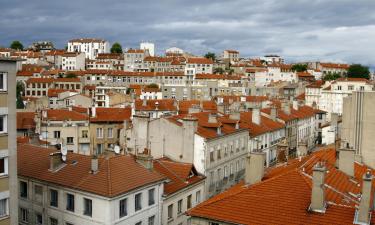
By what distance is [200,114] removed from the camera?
166 ft

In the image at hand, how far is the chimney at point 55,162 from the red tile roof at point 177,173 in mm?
7928

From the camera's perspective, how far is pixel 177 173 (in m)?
38.1

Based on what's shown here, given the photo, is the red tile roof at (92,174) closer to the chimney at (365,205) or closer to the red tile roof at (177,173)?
the red tile roof at (177,173)

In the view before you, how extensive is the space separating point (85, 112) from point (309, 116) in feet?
128

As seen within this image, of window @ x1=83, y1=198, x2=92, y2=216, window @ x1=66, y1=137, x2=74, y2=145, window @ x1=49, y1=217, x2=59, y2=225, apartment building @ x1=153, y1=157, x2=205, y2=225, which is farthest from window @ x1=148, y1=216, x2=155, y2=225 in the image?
window @ x1=66, y1=137, x2=74, y2=145

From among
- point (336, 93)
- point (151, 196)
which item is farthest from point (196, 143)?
point (336, 93)

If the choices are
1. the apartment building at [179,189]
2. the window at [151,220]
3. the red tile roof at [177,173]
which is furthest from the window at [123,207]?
the red tile roof at [177,173]

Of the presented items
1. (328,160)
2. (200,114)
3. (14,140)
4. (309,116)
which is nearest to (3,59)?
(14,140)

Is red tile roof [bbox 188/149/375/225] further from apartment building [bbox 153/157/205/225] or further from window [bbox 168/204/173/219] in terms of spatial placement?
window [bbox 168/204/173/219]

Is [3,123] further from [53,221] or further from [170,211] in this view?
[170,211]

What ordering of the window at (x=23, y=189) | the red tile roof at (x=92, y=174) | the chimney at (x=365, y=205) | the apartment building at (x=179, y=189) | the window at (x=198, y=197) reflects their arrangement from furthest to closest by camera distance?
1. the window at (x=198, y=197)
2. the apartment building at (x=179, y=189)
3. the window at (x=23, y=189)
4. the red tile roof at (x=92, y=174)
5. the chimney at (x=365, y=205)

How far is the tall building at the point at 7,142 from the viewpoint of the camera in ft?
79.7

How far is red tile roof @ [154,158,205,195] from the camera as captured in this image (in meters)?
36.2

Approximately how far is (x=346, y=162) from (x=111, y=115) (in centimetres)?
4073
